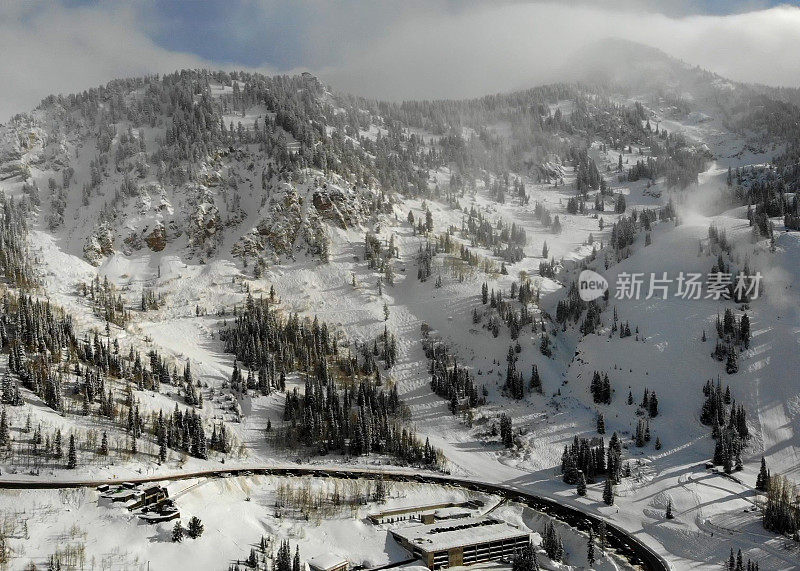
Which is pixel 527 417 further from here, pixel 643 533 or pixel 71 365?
pixel 71 365

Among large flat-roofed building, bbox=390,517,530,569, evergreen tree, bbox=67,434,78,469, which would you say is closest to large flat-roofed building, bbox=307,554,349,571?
large flat-roofed building, bbox=390,517,530,569

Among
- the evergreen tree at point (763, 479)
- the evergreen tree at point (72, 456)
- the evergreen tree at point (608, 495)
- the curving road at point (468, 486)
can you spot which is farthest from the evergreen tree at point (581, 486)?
the evergreen tree at point (72, 456)

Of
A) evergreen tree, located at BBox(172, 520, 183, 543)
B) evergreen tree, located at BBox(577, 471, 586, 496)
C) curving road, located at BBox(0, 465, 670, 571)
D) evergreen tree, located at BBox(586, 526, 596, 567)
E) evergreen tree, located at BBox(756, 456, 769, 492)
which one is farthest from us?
evergreen tree, located at BBox(577, 471, 586, 496)

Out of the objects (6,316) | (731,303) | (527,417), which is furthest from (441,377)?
(6,316)

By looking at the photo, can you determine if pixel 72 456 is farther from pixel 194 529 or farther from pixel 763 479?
pixel 763 479

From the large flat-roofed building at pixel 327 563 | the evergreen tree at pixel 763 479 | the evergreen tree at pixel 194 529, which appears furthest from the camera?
the evergreen tree at pixel 763 479

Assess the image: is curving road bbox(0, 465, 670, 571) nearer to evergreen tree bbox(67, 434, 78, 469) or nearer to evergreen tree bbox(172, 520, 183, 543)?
evergreen tree bbox(67, 434, 78, 469)

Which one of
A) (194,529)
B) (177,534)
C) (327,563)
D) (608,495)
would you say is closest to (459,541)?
(327,563)

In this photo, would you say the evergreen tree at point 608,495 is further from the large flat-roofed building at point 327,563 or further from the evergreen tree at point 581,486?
the large flat-roofed building at point 327,563
